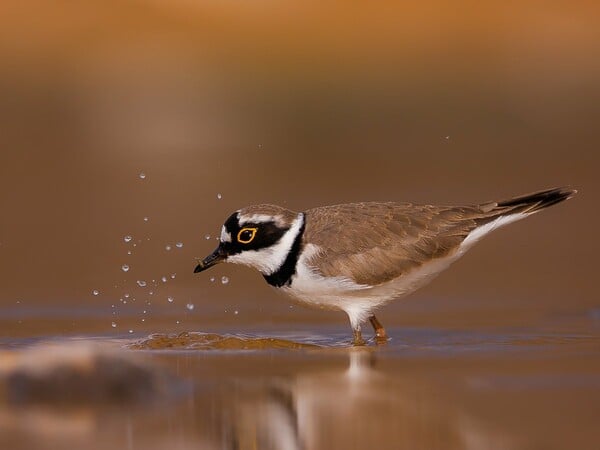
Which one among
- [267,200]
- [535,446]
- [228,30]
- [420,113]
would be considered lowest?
[535,446]

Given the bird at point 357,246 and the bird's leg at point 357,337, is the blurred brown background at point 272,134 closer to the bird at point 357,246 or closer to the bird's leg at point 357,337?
the bird at point 357,246

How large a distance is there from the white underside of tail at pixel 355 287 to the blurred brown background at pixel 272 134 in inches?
26.4

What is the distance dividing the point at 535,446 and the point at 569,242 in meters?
7.80

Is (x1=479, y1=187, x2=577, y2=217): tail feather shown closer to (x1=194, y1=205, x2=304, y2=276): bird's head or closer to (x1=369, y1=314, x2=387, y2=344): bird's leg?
(x1=369, y1=314, x2=387, y2=344): bird's leg

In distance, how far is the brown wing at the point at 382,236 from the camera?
33.8 ft

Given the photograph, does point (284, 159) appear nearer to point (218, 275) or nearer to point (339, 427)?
point (218, 275)

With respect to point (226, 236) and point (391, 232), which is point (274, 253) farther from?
point (391, 232)

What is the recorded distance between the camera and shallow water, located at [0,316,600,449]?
6996 mm

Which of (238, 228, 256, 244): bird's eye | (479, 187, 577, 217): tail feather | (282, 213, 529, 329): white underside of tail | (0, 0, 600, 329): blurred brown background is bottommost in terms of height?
(282, 213, 529, 329): white underside of tail

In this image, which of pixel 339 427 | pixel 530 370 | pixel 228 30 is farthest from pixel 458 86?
pixel 339 427

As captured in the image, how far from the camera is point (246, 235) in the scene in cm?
1044

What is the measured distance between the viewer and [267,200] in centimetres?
1596

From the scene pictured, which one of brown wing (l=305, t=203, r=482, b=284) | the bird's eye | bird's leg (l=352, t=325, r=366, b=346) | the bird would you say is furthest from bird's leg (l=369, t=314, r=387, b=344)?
the bird's eye

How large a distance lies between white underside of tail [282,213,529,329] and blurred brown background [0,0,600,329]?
671 mm
